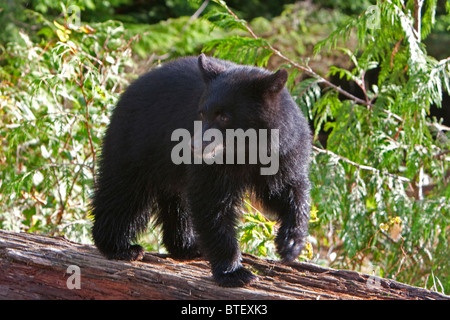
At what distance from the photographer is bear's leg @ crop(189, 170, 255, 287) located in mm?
3307

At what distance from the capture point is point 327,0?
9.75m

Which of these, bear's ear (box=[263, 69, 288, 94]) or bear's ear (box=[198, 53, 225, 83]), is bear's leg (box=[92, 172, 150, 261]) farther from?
bear's ear (box=[263, 69, 288, 94])

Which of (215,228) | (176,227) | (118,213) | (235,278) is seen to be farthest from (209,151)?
(176,227)

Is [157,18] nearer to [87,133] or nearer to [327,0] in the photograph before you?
[327,0]

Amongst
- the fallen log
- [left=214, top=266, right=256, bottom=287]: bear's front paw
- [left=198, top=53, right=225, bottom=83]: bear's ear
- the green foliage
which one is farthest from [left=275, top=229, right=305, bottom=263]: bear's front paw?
the green foliage

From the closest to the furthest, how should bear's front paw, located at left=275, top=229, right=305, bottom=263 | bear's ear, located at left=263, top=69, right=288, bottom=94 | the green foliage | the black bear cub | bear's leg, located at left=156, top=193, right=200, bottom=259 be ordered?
bear's ear, located at left=263, top=69, right=288, bottom=94 < the black bear cub < bear's front paw, located at left=275, top=229, right=305, bottom=263 < bear's leg, located at left=156, top=193, right=200, bottom=259 < the green foliage

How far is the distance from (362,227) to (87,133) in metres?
2.68

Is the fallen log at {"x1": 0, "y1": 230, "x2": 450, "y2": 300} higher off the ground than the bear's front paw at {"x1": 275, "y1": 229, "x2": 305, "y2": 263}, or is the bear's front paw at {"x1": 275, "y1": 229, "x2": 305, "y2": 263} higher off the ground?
the bear's front paw at {"x1": 275, "y1": 229, "x2": 305, "y2": 263}

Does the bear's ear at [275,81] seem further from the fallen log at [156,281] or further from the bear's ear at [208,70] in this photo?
the fallen log at [156,281]

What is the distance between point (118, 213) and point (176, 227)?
1.58 feet

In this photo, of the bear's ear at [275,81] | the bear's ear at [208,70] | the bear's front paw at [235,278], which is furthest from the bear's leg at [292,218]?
the bear's ear at [208,70]

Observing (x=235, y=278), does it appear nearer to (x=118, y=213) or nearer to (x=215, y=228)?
(x=215, y=228)

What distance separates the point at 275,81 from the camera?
10.3 feet

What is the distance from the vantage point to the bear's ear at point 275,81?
3.11 meters
